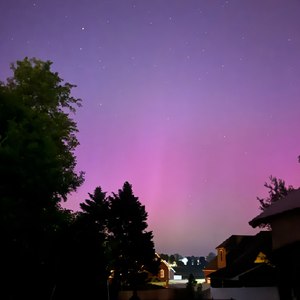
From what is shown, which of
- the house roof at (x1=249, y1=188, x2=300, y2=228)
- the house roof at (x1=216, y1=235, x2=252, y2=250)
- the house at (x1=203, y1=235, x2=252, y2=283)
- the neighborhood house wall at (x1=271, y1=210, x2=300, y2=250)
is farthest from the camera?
the house roof at (x1=216, y1=235, x2=252, y2=250)

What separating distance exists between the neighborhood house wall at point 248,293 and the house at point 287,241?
44.7 inches

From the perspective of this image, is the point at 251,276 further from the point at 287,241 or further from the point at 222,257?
the point at 222,257

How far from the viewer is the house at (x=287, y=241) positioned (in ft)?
51.3

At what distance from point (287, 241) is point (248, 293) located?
18.0 ft

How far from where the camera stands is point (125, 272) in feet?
122

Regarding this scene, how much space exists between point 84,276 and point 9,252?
723 cm

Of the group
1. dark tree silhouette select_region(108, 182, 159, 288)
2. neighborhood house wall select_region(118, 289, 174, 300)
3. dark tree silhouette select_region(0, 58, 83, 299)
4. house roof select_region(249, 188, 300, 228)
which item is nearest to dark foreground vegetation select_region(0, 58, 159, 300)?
dark tree silhouette select_region(0, 58, 83, 299)

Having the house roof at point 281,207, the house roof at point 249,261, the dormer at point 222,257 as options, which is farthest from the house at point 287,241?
the dormer at point 222,257

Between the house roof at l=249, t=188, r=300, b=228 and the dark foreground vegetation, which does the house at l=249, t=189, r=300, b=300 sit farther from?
the dark foreground vegetation

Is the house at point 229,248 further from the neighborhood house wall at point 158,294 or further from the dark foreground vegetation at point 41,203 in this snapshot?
the dark foreground vegetation at point 41,203

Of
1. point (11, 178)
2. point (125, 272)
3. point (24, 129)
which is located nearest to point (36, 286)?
point (11, 178)

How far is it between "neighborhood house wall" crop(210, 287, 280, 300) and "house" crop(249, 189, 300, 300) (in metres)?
1.14

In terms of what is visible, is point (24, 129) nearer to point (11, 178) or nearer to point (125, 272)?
point (11, 178)

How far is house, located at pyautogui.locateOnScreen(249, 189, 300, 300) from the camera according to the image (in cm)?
1565
